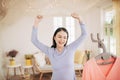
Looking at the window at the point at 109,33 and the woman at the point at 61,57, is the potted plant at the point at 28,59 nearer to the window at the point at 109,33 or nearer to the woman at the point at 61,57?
the window at the point at 109,33

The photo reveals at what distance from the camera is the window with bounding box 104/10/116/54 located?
113 inches

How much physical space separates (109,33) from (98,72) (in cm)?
177

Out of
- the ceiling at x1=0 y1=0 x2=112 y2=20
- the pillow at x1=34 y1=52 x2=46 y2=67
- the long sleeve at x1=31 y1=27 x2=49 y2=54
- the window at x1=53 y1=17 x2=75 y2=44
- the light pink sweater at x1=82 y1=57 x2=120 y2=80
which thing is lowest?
the pillow at x1=34 y1=52 x2=46 y2=67

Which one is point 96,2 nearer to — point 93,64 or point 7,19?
point 7,19

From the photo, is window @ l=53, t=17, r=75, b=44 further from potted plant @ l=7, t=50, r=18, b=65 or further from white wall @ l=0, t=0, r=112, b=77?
potted plant @ l=7, t=50, r=18, b=65

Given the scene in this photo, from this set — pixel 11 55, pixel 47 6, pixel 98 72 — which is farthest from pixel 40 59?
pixel 98 72

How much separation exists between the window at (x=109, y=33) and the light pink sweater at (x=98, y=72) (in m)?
1.63

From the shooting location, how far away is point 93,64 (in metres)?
1.26

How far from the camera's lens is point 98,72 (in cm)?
128

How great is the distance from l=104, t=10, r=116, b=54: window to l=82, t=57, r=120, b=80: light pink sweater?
64.0 inches

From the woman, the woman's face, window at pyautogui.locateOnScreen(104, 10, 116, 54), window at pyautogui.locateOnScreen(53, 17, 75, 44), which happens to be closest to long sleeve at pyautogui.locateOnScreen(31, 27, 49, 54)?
the woman

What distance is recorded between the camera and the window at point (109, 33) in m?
2.88

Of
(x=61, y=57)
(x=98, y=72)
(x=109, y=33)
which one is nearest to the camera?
(x=98, y=72)

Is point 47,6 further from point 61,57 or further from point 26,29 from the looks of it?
point 61,57
